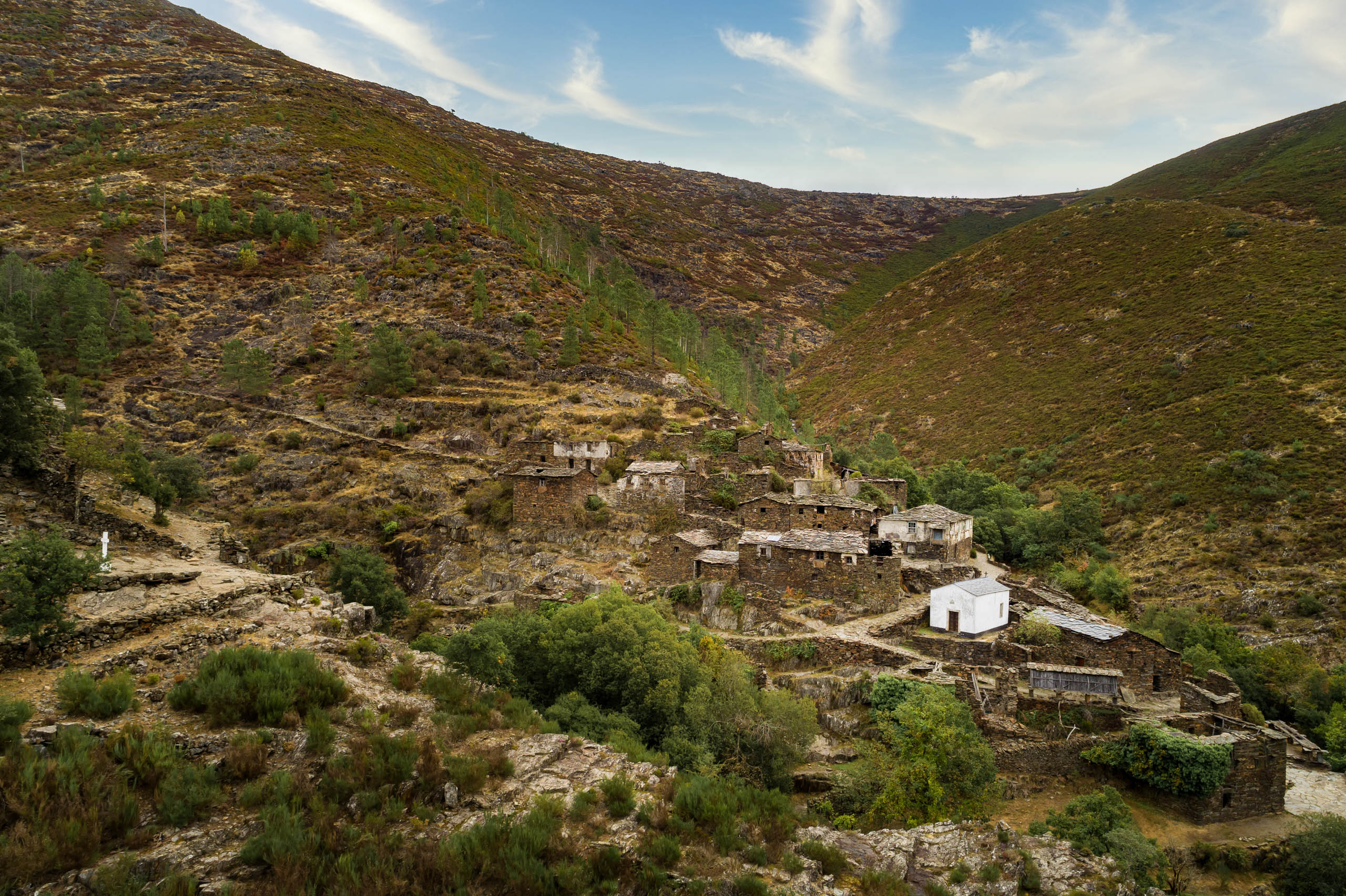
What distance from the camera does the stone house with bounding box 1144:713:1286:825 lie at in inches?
822

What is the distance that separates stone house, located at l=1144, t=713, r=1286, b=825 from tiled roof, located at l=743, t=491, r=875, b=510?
16726mm

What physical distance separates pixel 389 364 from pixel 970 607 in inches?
1915

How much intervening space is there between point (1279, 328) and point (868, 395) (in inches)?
2017

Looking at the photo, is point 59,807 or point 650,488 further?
point 650,488

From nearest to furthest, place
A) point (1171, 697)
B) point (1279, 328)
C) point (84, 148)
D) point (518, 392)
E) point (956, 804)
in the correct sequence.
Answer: point (956, 804) < point (1171, 697) < point (518, 392) < point (1279, 328) < point (84, 148)

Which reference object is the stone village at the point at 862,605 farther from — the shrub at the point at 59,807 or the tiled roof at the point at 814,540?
the shrub at the point at 59,807

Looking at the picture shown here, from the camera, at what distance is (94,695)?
9898 millimetres

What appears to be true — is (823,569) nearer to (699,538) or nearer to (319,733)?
(699,538)

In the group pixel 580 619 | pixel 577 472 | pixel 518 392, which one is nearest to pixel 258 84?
pixel 518 392

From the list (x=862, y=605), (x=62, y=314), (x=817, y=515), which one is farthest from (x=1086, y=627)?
(x=62, y=314)

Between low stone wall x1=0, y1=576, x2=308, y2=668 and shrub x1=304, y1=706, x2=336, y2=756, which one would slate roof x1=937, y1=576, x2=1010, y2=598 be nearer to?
shrub x1=304, y1=706, x2=336, y2=756

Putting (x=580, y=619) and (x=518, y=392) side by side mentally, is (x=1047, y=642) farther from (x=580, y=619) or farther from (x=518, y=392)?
(x=518, y=392)

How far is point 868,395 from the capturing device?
107000 mm

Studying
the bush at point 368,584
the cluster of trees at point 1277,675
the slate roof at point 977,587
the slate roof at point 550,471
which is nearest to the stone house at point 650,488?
the slate roof at point 550,471
